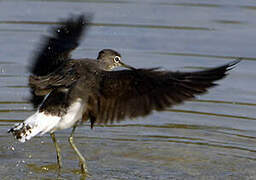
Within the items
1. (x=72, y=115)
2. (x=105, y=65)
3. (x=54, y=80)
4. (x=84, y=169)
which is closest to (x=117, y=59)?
(x=105, y=65)

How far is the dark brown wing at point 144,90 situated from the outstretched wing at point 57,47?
1.00 metres

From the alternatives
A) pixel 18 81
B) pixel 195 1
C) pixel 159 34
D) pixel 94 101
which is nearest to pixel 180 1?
pixel 195 1

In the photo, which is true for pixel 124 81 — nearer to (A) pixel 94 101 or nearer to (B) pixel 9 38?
(A) pixel 94 101

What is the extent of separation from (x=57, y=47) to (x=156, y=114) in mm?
2042

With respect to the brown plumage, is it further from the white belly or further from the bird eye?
the bird eye

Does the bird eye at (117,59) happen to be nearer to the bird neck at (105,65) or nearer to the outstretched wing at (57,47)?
the bird neck at (105,65)

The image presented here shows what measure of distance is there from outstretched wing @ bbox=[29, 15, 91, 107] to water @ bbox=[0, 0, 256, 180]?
22.5 inches

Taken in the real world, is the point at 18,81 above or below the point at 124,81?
below

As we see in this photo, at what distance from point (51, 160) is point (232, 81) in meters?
3.58

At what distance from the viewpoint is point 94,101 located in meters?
7.96

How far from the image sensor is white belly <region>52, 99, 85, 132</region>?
8055 millimetres

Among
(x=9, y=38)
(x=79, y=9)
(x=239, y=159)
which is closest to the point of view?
(x=239, y=159)

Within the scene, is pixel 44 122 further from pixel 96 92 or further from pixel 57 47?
pixel 57 47

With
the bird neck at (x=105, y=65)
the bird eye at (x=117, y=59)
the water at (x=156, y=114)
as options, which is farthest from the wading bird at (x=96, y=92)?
the water at (x=156, y=114)
